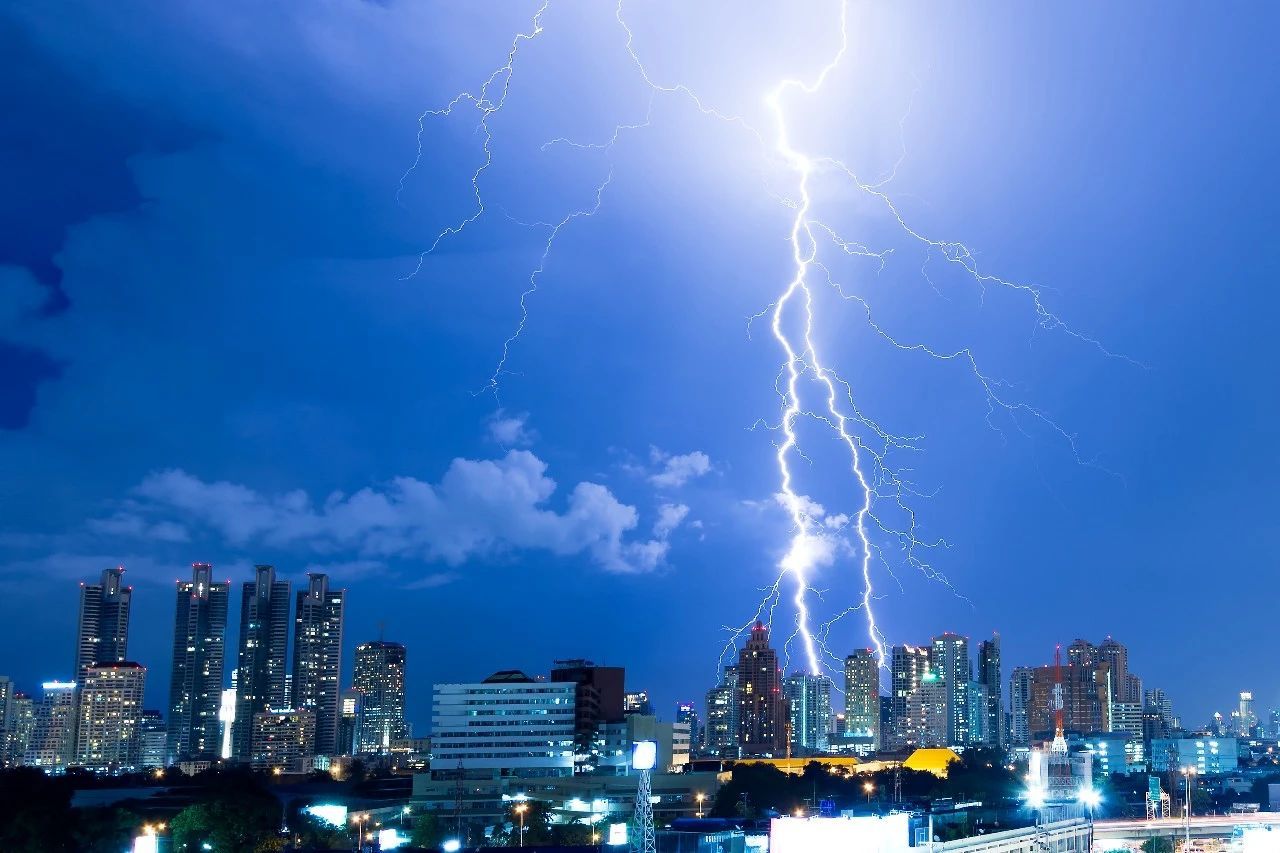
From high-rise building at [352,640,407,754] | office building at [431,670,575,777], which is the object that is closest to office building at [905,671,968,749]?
high-rise building at [352,640,407,754]

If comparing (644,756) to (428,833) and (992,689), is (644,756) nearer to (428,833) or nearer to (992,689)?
(428,833)

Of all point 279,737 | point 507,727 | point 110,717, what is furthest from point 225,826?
point 110,717

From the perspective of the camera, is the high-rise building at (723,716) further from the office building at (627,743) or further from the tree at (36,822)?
the tree at (36,822)

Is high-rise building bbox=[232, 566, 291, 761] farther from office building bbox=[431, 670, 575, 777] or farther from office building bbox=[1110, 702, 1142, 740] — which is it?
office building bbox=[1110, 702, 1142, 740]

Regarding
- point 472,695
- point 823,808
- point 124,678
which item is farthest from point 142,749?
point 823,808

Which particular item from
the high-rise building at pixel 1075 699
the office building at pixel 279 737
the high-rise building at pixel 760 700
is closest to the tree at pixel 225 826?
the high-rise building at pixel 760 700
